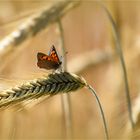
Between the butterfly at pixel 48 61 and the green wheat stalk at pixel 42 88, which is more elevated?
the butterfly at pixel 48 61

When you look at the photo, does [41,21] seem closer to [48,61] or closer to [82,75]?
[48,61]

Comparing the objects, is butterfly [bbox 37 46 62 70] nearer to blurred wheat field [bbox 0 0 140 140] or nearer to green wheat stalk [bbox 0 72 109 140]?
green wheat stalk [bbox 0 72 109 140]

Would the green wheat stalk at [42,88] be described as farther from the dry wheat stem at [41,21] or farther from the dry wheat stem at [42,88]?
the dry wheat stem at [41,21]

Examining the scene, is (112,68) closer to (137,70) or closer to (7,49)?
(137,70)

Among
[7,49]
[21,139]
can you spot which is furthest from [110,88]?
[7,49]

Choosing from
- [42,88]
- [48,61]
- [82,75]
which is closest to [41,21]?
[48,61]

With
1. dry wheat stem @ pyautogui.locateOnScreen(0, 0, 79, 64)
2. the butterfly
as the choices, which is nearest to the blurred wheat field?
dry wheat stem @ pyautogui.locateOnScreen(0, 0, 79, 64)

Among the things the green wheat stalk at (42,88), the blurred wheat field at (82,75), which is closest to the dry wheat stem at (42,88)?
the green wheat stalk at (42,88)

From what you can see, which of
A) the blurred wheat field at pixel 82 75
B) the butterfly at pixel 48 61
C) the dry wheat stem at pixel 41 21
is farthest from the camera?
the blurred wheat field at pixel 82 75
